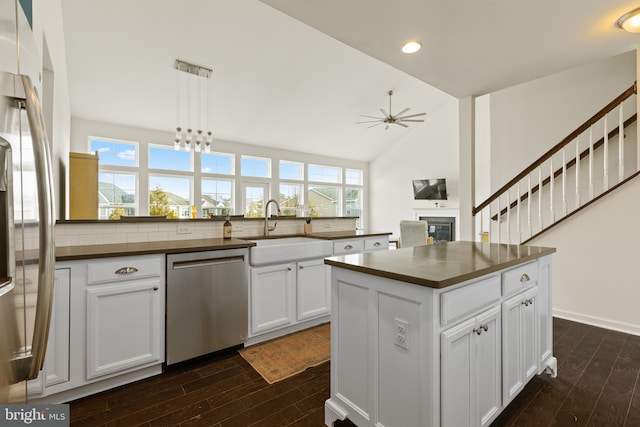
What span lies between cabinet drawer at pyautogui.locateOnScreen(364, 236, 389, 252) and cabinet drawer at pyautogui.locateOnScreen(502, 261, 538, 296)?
1.66m

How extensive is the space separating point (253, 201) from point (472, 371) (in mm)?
A: 6533

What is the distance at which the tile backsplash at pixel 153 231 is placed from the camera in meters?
2.20

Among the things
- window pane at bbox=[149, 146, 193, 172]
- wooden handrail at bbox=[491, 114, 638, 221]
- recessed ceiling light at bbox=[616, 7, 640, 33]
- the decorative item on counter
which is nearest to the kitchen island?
the decorative item on counter

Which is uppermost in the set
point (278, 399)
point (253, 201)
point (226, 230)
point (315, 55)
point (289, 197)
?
point (315, 55)

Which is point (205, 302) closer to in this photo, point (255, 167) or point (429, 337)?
point (429, 337)

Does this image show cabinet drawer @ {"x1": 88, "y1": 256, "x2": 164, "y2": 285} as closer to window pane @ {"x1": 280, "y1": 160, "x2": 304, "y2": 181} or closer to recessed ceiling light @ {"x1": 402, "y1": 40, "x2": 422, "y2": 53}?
recessed ceiling light @ {"x1": 402, "y1": 40, "x2": 422, "y2": 53}

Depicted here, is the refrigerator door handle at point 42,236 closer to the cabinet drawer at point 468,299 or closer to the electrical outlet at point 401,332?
the electrical outlet at point 401,332

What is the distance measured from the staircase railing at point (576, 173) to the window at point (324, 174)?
5077 mm

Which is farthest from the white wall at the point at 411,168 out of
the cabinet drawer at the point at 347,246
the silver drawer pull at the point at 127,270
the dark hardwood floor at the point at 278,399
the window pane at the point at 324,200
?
the silver drawer pull at the point at 127,270

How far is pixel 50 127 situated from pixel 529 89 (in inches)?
223

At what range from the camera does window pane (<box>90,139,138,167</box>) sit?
5582mm

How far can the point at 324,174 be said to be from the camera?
8703mm

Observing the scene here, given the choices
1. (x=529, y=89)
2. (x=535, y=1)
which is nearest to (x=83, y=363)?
(x=535, y=1)

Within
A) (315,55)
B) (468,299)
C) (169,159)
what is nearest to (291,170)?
(169,159)
